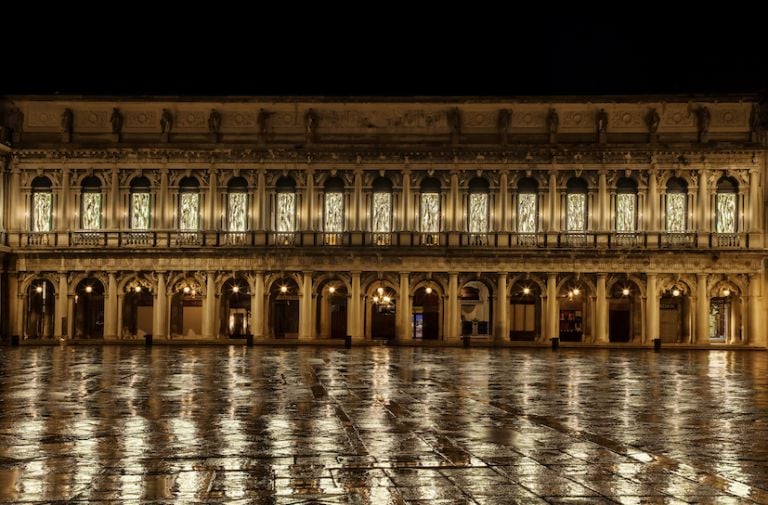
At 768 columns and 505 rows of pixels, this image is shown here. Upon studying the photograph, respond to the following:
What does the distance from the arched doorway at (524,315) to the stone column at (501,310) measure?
143cm

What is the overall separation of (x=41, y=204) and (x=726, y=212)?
39.8 metres

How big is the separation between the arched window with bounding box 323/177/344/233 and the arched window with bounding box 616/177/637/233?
16055 mm

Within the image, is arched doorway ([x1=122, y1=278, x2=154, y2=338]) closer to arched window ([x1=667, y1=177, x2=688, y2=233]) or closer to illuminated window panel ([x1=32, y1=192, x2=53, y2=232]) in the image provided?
illuminated window panel ([x1=32, y1=192, x2=53, y2=232])

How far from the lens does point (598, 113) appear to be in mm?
61188

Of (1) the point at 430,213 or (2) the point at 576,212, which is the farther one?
(1) the point at 430,213

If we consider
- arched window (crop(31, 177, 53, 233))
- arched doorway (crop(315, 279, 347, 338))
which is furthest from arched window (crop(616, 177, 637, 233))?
arched window (crop(31, 177, 53, 233))

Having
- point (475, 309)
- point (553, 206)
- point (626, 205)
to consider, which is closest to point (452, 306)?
point (475, 309)

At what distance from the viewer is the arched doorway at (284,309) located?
61688 millimetres

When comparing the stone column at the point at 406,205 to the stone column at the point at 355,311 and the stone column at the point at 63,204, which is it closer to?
the stone column at the point at 355,311

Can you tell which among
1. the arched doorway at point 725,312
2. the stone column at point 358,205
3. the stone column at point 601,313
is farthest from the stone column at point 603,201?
the stone column at point 358,205

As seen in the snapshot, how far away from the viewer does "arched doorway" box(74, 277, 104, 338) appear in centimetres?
6197

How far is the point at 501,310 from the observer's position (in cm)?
6084

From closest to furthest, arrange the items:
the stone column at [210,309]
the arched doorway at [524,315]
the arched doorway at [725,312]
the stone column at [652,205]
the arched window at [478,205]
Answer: the stone column at [652,205]
the arched doorway at [725,312]
the stone column at [210,309]
the arched window at [478,205]
the arched doorway at [524,315]

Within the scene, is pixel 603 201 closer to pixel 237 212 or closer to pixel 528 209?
pixel 528 209
